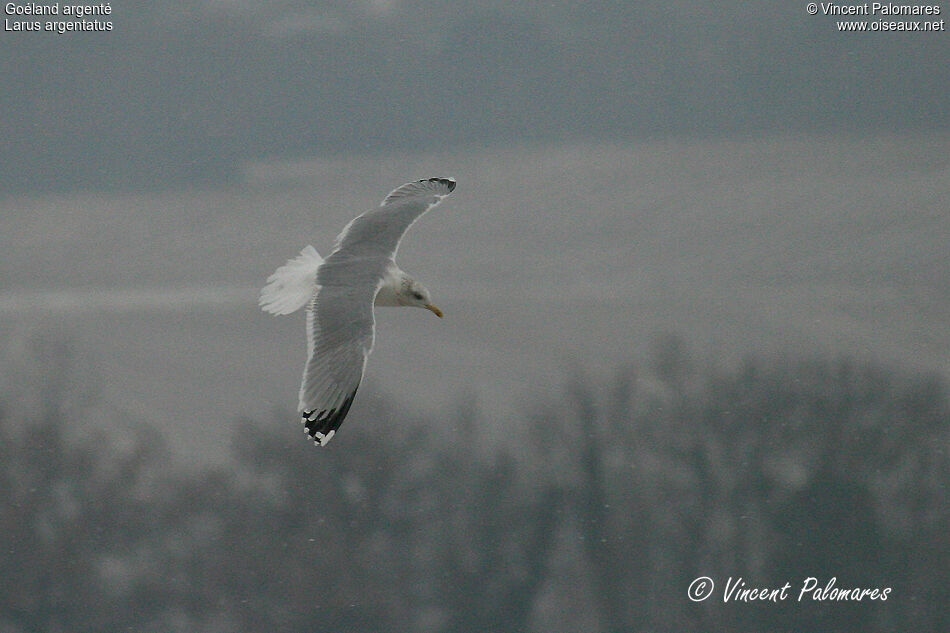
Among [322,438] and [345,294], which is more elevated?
→ [345,294]

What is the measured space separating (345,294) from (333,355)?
0.26 metres

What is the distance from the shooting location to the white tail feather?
3.71 metres

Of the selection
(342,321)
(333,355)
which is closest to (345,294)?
(342,321)

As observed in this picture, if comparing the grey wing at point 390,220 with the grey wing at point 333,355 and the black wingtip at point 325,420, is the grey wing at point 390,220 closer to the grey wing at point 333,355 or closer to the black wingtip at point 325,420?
the grey wing at point 333,355

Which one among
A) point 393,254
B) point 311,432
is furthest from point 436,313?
point 311,432

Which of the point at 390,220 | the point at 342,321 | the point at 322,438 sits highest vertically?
the point at 390,220

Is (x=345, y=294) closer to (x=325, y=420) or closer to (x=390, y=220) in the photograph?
(x=325, y=420)

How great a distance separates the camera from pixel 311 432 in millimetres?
3291

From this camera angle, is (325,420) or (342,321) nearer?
(325,420)

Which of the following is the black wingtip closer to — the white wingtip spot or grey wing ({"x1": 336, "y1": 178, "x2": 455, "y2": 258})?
the white wingtip spot

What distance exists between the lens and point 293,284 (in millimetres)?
3863

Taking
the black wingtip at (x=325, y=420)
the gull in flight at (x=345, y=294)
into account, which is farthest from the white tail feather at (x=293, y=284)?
the black wingtip at (x=325, y=420)

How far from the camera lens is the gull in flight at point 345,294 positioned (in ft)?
10.9

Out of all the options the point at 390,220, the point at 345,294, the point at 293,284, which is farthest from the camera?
the point at 390,220
